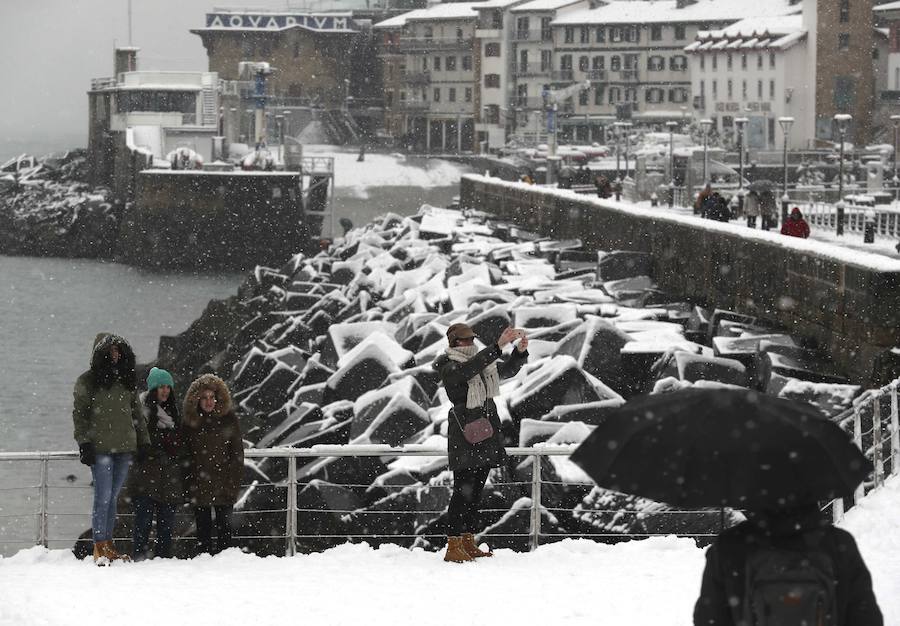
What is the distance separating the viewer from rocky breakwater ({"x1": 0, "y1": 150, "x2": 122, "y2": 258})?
6406 centimetres

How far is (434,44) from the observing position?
8638cm

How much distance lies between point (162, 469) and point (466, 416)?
1505 millimetres

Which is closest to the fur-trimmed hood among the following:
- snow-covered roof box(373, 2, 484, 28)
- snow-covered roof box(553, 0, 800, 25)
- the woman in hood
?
the woman in hood

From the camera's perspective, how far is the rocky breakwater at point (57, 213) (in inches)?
2522

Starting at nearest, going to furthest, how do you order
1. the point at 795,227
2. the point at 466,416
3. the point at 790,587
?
the point at 790,587 < the point at 466,416 < the point at 795,227

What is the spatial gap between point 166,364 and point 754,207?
9915 mm

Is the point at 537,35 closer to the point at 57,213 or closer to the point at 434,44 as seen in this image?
the point at 434,44

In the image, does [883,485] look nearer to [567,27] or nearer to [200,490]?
[200,490]

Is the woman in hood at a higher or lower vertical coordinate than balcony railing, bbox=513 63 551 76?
lower

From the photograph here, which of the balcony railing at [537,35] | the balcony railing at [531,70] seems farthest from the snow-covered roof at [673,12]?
the balcony railing at [531,70]

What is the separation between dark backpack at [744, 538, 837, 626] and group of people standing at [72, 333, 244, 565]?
4231mm

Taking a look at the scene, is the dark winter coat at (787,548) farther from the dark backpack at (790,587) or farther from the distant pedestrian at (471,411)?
the distant pedestrian at (471,411)

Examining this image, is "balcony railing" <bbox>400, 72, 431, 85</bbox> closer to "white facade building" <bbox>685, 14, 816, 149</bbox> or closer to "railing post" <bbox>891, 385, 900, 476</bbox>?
"white facade building" <bbox>685, 14, 816, 149</bbox>

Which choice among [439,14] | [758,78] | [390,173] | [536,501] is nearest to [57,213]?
[390,173]
